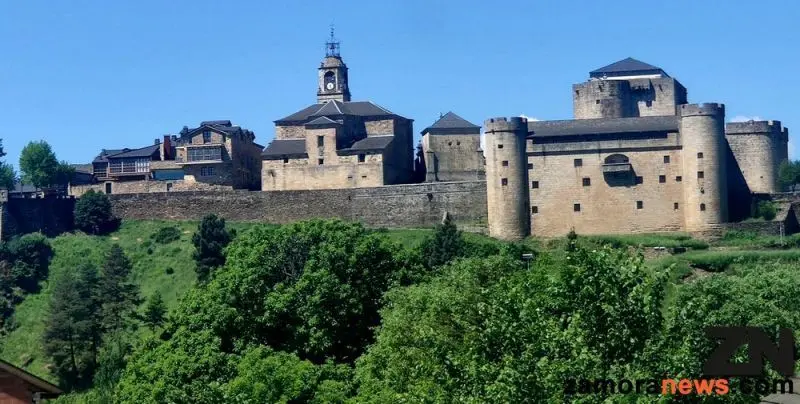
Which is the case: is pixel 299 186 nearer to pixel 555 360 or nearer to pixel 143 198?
pixel 143 198

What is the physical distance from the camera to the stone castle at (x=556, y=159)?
272 feet

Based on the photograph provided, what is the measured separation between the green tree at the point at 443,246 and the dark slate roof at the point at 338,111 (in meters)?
16.2

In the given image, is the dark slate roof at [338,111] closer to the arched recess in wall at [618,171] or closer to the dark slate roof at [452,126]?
the dark slate roof at [452,126]

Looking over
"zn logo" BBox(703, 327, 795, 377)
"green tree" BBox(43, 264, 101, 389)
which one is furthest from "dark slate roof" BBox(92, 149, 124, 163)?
"zn logo" BBox(703, 327, 795, 377)

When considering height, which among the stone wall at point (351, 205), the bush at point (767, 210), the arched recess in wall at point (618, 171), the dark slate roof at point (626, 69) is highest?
the dark slate roof at point (626, 69)

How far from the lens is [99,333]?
241ft

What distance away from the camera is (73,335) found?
71.9 metres

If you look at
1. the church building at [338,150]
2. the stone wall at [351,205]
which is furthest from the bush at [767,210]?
the church building at [338,150]

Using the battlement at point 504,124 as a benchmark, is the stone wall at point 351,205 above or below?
below

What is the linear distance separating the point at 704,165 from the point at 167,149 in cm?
3679

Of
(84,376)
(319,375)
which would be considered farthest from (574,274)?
(84,376)

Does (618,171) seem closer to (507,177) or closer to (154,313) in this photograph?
(507,177)

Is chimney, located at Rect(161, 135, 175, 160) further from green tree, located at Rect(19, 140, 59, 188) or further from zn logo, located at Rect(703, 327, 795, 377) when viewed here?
zn logo, located at Rect(703, 327, 795, 377)

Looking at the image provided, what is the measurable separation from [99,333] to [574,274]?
49.2 m
